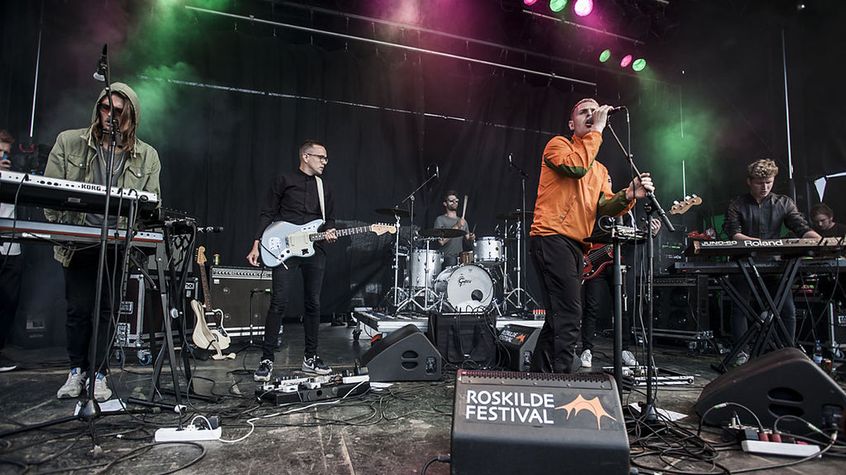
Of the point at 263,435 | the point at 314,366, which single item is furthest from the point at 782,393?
the point at 314,366

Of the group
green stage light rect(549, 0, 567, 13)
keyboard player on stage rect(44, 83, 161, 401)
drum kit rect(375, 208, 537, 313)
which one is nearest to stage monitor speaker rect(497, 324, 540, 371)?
drum kit rect(375, 208, 537, 313)

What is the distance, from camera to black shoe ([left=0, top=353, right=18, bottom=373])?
12.7ft

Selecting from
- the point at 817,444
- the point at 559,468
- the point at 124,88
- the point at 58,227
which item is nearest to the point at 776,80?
the point at 817,444

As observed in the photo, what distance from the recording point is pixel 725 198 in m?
8.07

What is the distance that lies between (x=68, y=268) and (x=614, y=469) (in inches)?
132

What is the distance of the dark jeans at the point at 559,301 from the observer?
2.81m

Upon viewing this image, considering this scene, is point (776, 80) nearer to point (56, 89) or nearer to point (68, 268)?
point (68, 268)

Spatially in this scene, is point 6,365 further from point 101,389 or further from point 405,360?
point 405,360

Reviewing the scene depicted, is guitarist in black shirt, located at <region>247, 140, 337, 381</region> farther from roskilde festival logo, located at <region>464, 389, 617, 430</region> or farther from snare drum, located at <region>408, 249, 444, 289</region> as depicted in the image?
snare drum, located at <region>408, 249, 444, 289</region>

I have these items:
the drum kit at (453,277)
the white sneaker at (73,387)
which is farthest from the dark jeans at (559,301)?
the drum kit at (453,277)

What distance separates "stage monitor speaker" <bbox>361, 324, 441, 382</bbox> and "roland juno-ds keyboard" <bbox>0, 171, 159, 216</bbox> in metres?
2.00

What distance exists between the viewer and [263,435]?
92.4 inches

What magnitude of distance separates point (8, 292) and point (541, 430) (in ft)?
17.2

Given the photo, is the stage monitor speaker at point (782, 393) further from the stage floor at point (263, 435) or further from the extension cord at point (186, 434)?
the extension cord at point (186, 434)
